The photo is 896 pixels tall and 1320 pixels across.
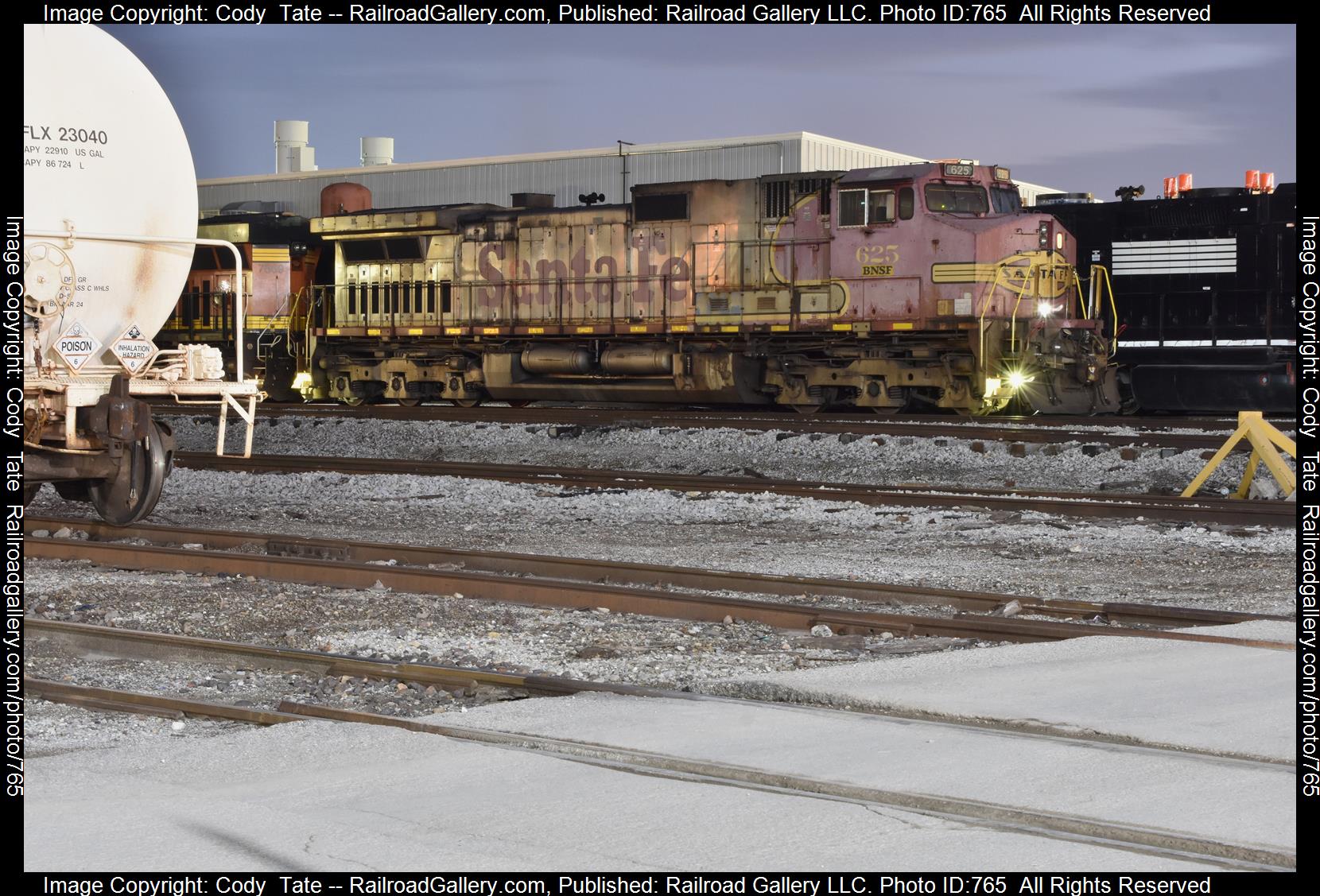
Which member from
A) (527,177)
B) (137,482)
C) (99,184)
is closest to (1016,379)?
(137,482)

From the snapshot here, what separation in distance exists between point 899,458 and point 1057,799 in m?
11.4

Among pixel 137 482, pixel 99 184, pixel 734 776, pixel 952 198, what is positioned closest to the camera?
pixel 734 776

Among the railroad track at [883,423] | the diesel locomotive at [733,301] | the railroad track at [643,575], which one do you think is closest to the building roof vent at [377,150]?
the diesel locomotive at [733,301]

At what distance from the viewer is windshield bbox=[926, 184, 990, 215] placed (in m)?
19.1

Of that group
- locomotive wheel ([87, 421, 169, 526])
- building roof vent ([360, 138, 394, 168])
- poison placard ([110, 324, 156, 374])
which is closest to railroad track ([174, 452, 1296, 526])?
locomotive wheel ([87, 421, 169, 526])

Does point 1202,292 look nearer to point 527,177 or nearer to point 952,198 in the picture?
point 952,198

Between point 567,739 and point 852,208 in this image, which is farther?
point 852,208

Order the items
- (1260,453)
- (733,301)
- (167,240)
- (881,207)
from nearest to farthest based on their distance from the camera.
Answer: (167,240) < (1260,453) < (881,207) < (733,301)

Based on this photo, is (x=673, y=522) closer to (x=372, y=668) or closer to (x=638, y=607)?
(x=638, y=607)

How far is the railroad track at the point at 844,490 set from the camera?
11.1 m

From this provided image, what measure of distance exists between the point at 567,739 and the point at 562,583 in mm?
3392

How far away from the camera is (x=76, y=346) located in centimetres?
944

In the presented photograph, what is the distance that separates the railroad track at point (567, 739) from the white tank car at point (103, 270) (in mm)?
2606

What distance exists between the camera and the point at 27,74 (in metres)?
8.85
